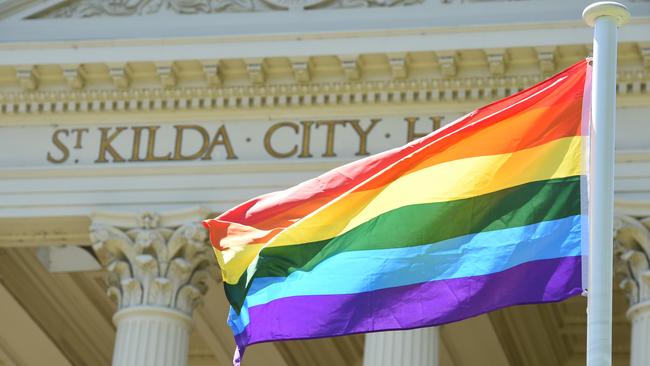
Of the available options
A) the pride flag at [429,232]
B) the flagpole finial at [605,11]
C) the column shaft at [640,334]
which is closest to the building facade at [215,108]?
the column shaft at [640,334]

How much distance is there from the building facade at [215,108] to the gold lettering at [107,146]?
0.03 meters

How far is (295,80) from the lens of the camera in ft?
83.6

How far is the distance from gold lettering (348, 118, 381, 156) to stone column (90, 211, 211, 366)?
2.18 meters

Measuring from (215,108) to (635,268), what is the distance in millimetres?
5697

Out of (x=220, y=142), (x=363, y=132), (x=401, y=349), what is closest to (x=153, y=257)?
(x=220, y=142)

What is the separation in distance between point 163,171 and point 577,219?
10.6m

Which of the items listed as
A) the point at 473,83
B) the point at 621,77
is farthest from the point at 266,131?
the point at 621,77

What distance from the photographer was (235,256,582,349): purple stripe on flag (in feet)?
51.0

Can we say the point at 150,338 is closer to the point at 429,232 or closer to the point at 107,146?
the point at 107,146

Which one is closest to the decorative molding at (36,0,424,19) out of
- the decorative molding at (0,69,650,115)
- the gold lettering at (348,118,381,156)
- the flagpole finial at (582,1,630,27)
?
the decorative molding at (0,69,650,115)

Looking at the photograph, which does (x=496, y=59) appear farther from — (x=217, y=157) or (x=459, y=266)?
(x=459, y=266)

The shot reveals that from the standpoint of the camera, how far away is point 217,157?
25.5 meters

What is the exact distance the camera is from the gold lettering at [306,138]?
82.7 ft

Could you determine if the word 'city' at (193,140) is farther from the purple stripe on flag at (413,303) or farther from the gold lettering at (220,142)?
the purple stripe on flag at (413,303)
